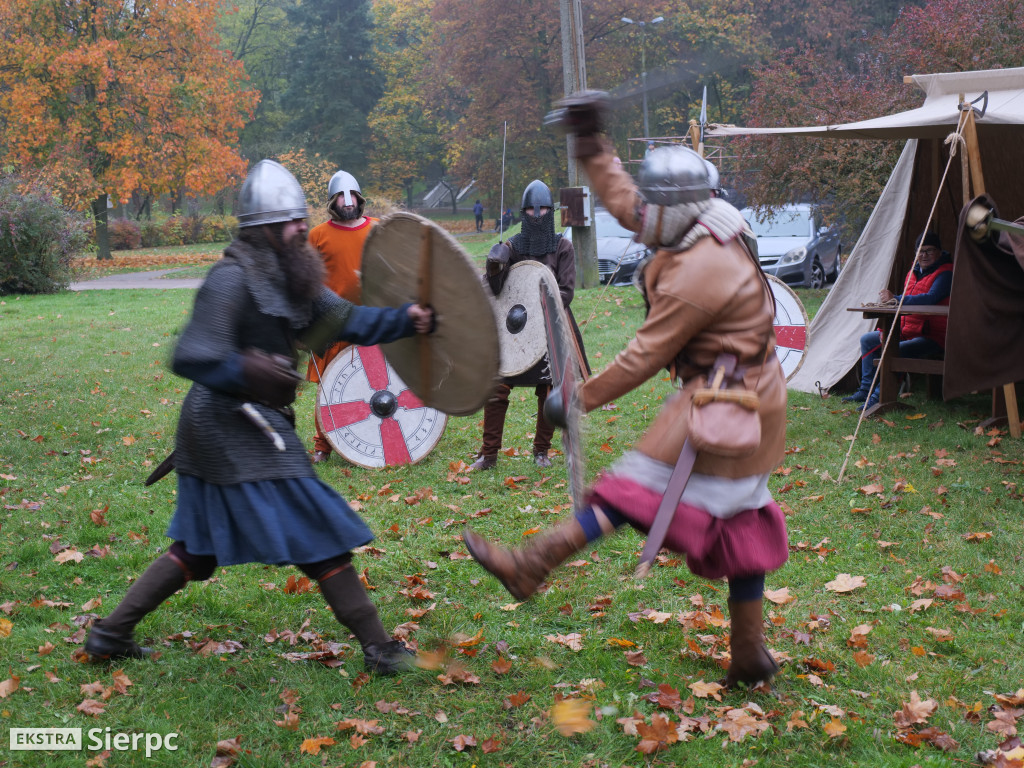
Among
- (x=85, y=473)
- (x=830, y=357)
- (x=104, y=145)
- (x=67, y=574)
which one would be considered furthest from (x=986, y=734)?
(x=104, y=145)

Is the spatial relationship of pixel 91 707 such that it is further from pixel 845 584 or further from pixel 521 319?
pixel 521 319

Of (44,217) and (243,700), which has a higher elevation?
(44,217)

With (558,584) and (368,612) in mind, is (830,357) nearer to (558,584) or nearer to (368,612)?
(558,584)

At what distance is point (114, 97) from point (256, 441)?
26092 millimetres

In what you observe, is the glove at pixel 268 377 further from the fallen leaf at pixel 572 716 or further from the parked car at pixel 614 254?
the parked car at pixel 614 254

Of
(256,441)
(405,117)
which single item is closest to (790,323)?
(256,441)

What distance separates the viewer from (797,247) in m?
15.6

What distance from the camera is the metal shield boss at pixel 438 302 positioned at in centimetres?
339

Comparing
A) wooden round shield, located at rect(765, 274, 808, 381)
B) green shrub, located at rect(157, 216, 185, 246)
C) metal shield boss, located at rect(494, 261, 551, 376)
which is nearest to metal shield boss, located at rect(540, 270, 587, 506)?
metal shield boss, located at rect(494, 261, 551, 376)

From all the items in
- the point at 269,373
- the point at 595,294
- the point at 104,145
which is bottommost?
the point at 595,294

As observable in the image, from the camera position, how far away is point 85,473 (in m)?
5.89

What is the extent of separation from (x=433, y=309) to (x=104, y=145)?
24.8 meters

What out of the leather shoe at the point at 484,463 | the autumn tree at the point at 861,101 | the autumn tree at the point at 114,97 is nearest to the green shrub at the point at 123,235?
the autumn tree at the point at 114,97

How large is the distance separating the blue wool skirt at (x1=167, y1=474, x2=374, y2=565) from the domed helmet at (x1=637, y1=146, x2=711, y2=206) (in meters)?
1.43
